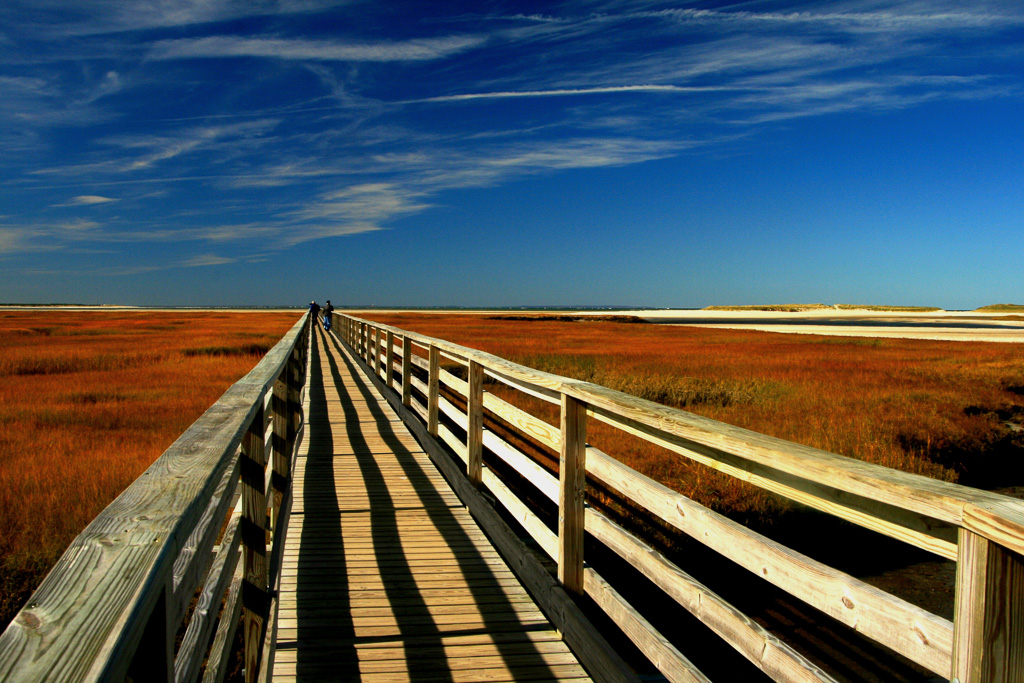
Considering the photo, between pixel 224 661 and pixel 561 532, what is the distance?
1.65 metres

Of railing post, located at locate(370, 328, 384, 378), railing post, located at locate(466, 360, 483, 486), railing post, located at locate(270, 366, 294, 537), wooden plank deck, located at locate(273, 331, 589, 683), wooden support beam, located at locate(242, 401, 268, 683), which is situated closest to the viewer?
wooden support beam, located at locate(242, 401, 268, 683)

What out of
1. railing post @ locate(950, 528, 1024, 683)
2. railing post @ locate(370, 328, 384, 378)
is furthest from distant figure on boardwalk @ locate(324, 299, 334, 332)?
railing post @ locate(950, 528, 1024, 683)

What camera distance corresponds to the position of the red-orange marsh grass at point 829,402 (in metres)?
8.74

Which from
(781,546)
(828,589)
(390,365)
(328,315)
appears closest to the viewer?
(828,589)

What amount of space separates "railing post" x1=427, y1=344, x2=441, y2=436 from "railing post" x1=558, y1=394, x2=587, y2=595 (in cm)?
353

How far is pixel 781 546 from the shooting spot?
6.51 ft

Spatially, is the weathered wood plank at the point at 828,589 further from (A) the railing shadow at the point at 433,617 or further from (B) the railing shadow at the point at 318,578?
(B) the railing shadow at the point at 318,578

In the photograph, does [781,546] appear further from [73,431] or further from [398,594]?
[73,431]

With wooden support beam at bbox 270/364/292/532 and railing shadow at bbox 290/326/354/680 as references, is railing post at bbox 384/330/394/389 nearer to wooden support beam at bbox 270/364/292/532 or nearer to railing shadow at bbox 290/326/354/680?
railing shadow at bbox 290/326/354/680

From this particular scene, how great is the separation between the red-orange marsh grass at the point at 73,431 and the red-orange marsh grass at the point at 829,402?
5.82m

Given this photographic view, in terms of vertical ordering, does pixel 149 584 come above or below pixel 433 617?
above

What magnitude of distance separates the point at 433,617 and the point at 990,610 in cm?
283

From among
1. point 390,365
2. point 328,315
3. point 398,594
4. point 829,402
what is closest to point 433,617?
point 398,594

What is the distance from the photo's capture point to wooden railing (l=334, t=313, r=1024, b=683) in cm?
129
